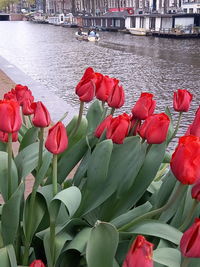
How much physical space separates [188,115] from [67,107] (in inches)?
181

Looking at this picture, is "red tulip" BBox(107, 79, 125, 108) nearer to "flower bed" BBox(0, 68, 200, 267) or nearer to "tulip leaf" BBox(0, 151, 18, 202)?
"flower bed" BBox(0, 68, 200, 267)

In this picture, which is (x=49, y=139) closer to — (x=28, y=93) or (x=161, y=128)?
(x=161, y=128)

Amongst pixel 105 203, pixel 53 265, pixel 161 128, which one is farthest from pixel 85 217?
pixel 161 128

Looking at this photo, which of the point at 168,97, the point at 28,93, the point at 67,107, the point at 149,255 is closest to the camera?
the point at 149,255

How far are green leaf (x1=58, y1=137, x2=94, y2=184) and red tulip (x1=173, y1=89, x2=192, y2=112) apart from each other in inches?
13.7

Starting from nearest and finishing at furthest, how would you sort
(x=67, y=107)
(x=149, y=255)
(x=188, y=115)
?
(x=149, y=255), (x=67, y=107), (x=188, y=115)

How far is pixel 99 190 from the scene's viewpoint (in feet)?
4.31

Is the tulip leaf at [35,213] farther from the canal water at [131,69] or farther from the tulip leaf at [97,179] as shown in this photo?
the canal water at [131,69]

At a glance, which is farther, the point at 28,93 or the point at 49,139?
the point at 28,93

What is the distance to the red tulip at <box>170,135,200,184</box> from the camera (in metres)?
1.00

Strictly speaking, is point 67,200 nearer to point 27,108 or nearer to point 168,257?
point 168,257

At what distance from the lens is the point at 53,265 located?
Result: 4.00 feet

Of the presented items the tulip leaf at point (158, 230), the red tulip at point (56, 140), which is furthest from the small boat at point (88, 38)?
the tulip leaf at point (158, 230)

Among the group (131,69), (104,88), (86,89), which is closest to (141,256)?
(86,89)
